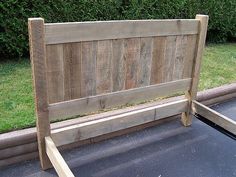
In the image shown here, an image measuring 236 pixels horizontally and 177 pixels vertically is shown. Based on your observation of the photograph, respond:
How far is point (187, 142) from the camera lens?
345cm

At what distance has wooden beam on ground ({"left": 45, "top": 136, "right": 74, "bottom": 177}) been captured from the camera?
2.30 metres

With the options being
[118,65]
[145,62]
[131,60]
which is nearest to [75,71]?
[118,65]

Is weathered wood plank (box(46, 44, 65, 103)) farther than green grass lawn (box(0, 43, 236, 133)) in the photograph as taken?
No

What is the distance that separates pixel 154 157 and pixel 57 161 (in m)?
1.10

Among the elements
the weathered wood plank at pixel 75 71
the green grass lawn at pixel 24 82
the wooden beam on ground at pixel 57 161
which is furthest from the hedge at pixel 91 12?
the wooden beam on ground at pixel 57 161

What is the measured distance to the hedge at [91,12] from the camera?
4.53m

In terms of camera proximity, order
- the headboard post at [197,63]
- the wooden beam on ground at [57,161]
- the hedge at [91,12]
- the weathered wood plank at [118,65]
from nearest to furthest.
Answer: the wooden beam on ground at [57,161] < the weathered wood plank at [118,65] < the headboard post at [197,63] < the hedge at [91,12]

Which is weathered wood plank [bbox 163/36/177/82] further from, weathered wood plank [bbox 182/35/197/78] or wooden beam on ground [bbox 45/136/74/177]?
wooden beam on ground [bbox 45/136/74/177]

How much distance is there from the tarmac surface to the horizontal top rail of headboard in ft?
3.66

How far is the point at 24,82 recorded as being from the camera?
416 centimetres

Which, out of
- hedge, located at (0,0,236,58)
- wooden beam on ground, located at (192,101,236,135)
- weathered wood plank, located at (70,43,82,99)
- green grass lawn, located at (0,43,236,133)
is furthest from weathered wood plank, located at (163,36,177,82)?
hedge, located at (0,0,236,58)

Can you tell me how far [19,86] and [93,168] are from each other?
1672mm

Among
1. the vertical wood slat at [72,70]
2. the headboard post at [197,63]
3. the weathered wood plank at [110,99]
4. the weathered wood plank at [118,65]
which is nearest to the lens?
the vertical wood slat at [72,70]

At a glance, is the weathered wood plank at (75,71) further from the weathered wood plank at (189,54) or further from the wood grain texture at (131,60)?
the weathered wood plank at (189,54)
